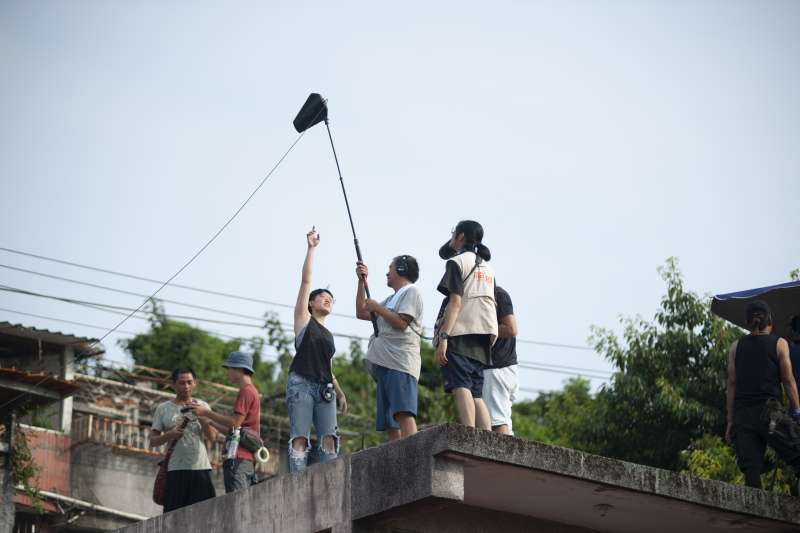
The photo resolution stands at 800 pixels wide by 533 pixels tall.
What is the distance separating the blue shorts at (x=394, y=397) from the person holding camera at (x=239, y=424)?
1385mm

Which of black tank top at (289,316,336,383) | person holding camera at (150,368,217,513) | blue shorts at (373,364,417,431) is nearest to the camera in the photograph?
blue shorts at (373,364,417,431)

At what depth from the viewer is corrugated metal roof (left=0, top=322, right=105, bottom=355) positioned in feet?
73.2

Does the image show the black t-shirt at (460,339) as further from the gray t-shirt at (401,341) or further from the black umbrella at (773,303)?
the black umbrella at (773,303)

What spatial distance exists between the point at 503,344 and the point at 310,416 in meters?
1.54

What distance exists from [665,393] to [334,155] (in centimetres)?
938

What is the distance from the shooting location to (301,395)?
30.1ft

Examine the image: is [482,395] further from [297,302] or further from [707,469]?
[707,469]

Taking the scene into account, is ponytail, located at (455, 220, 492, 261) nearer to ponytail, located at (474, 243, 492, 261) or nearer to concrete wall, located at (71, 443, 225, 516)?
ponytail, located at (474, 243, 492, 261)

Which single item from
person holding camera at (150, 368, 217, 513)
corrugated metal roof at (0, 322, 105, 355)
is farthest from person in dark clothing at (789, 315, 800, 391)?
corrugated metal roof at (0, 322, 105, 355)

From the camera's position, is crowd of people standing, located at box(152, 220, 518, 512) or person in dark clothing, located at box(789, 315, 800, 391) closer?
crowd of people standing, located at box(152, 220, 518, 512)

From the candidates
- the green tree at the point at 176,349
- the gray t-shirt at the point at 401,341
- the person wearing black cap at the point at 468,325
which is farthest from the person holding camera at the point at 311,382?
the green tree at the point at 176,349

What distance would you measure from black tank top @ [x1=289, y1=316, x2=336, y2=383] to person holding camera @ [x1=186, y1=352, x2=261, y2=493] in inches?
20.0

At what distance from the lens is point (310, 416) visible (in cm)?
916

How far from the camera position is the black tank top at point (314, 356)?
9.27m
